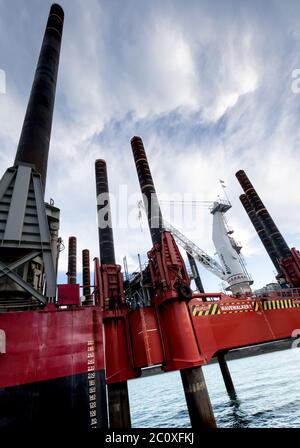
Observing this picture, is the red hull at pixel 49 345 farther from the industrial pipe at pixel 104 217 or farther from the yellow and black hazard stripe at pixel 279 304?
the industrial pipe at pixel 104 217

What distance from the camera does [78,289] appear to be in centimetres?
779

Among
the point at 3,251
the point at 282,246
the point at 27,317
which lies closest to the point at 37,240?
the point at 3,251

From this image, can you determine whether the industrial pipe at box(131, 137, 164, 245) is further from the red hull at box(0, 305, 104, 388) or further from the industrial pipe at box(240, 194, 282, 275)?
the industrial pipe at box(240, 194, 282, 275)

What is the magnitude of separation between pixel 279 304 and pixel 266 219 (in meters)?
15.5

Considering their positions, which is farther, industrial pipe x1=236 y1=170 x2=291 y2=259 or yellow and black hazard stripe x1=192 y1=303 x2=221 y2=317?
industrial pipe x1=236 y1=170 x2=291 y2=259

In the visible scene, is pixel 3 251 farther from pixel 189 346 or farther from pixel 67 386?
pixel 189 346

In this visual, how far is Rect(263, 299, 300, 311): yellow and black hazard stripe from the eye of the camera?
14174mm

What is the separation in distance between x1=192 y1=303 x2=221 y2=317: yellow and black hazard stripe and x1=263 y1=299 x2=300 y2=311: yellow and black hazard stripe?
4.06 meters

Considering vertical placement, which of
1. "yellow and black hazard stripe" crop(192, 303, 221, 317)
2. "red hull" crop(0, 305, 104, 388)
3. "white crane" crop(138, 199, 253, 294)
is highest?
"white crane" crop(138, 199, 253, 294)

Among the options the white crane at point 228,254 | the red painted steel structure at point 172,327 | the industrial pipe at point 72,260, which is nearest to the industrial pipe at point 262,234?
the white crane at point 228,254

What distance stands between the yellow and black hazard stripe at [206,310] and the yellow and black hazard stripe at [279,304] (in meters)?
4.06

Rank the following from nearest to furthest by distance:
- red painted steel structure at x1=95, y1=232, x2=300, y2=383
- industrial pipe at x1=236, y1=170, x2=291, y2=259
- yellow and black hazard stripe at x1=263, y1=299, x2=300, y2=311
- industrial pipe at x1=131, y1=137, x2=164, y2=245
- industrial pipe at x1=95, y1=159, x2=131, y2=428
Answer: red painted steel structure at x1=95, y1=232, x2=300, y2=383, industrial pipe at x1=95, y1=159, x2=131, y2=428, yellow and black hazard stripe at x1=263, y1=299, x2=300, y2=311, industrial pipe at x1=131, y1=137, x2=164, y2=245, industrial pipe at x1=236, y1=170, x2=291, y2=259

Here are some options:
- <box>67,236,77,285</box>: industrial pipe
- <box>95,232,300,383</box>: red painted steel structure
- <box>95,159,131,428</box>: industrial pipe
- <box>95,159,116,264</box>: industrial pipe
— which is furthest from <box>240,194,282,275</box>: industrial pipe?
<box>67,236,77,285</box>: industrial pipe

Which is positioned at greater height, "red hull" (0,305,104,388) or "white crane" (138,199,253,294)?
"white crane" (138,199,253,294)
